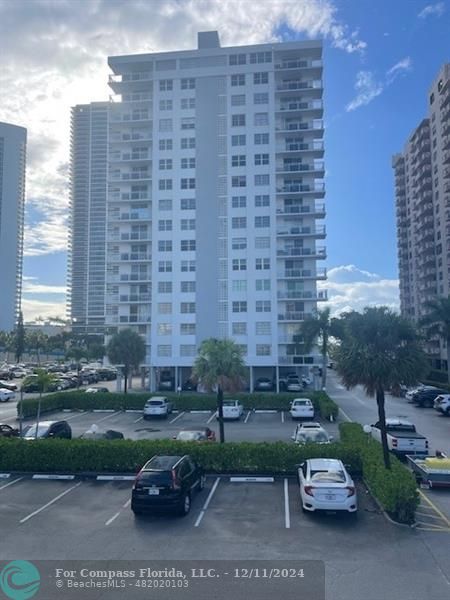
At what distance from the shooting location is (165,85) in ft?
178

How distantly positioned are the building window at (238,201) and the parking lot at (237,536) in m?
39.7

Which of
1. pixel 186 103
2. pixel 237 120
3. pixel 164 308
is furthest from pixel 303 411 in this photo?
pixel 186 103

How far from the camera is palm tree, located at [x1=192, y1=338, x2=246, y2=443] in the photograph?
2227 cm

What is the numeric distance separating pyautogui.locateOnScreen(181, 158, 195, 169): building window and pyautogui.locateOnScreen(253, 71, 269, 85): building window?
11.8m

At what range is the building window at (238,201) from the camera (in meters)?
51.0

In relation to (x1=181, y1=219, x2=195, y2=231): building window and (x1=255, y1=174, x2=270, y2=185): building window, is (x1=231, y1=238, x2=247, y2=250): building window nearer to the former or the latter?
(x1=181, y1=219, x2=195, y2=231): building window

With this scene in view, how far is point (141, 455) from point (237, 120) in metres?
44.5

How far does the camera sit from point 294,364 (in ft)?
160

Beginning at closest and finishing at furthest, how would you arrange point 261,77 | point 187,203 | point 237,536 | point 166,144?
1. point 237,536
2. point 187,203
3. point 261,77
4. point 166,144

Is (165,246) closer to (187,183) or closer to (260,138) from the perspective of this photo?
(187,183)

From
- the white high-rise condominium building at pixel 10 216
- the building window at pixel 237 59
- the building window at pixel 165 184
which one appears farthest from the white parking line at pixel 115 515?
the white high-rise condominium building at pixel 10 216

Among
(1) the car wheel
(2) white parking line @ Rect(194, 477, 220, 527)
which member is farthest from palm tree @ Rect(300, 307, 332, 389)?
(1) the car wheel

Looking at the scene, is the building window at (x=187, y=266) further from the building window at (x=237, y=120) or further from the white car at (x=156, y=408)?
the white car at (x=156, y=408)

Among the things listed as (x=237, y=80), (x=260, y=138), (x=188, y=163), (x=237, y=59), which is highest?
(x=237, y=59)
